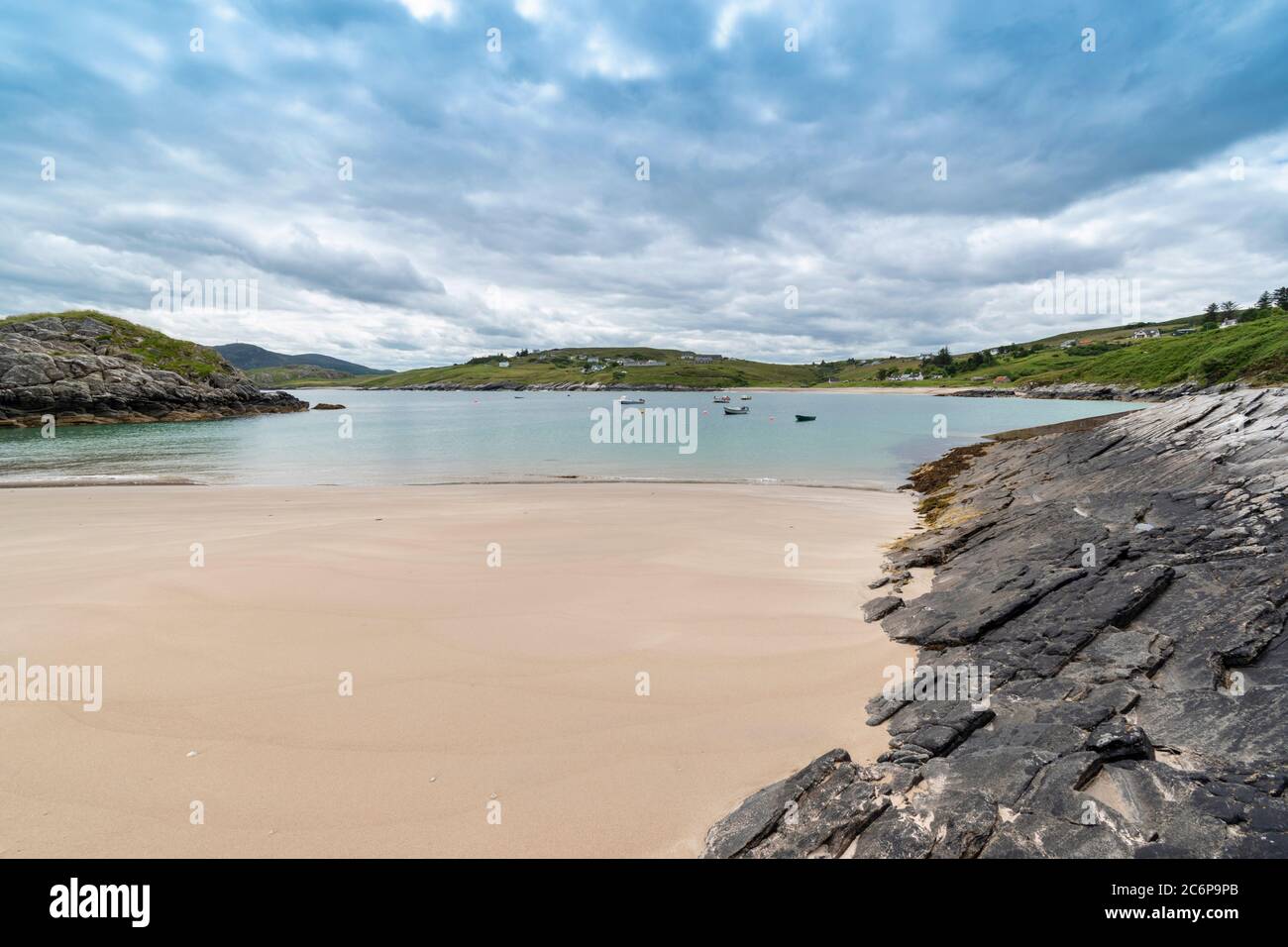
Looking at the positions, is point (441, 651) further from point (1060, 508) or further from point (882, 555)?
point (1060, 508)

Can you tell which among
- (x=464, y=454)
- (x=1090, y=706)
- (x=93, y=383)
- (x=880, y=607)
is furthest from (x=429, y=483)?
(x=93, y=383)

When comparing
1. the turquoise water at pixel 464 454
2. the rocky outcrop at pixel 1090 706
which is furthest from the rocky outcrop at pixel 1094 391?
the rocky outcrop at pixel 1090 706

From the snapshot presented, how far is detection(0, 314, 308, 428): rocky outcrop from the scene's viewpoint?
71375 millimetres

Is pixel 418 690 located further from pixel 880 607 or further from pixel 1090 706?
pixel 880 607

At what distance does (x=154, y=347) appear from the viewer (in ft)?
358

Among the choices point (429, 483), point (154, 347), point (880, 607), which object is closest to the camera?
point (880, 607)

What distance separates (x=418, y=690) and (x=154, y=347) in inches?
5586

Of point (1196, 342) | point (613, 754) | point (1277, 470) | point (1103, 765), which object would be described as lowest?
point (613, 754)

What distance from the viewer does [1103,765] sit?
473 cm

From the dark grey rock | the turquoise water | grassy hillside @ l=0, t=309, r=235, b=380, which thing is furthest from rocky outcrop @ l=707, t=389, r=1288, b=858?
grassy hillside @ l=0, t=309, r=235, b=380

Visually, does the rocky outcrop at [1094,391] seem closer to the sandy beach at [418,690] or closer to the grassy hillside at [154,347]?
the sandy beach at [418,690]
